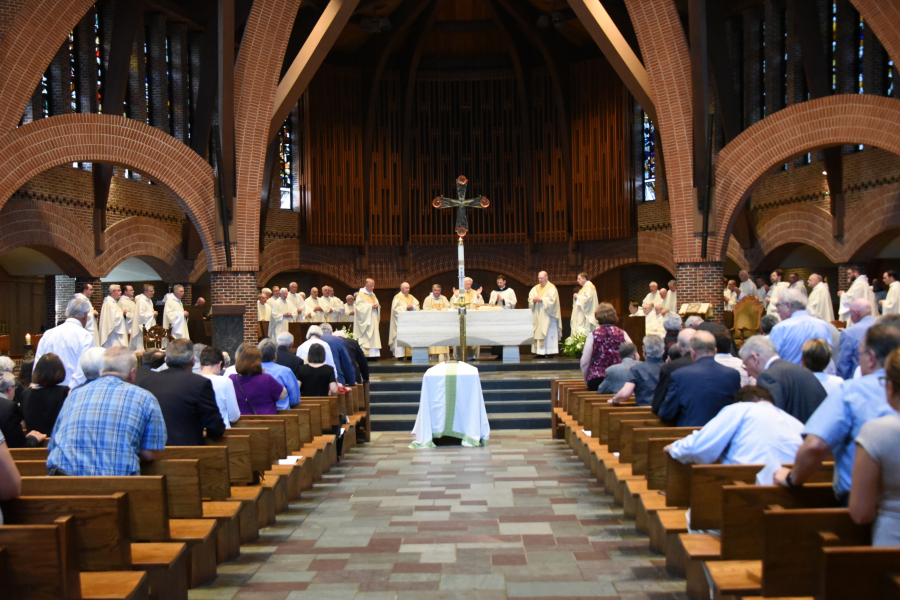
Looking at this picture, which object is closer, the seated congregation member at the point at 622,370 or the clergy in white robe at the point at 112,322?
the seated congregation member at the point at 622,370

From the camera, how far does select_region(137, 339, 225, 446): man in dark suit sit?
470 centimetres

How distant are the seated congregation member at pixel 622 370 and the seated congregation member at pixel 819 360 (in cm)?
251

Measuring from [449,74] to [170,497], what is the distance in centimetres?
1868

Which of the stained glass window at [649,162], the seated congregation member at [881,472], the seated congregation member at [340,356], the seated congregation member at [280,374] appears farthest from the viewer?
the stained glass window at [649,162]

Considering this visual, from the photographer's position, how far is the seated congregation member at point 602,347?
759 cm

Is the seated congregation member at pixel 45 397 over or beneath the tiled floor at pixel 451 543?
over

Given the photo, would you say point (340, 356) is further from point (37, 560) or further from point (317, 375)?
point (37, 560)

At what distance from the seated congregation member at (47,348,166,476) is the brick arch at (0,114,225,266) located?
9435mm

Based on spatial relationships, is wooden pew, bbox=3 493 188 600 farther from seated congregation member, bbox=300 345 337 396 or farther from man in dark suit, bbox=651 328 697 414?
seated congregation member, bbox=300 345 337 396

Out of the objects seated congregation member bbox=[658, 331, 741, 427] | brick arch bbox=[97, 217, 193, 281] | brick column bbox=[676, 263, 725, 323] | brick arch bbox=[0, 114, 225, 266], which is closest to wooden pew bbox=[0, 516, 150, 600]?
seated congregation member bbox=[658, 331, 741, 427]

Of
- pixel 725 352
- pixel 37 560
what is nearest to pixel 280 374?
pixel 725 352

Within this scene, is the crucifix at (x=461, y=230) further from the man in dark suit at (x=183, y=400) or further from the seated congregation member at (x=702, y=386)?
the man in dark suit at (x=183, y=400)

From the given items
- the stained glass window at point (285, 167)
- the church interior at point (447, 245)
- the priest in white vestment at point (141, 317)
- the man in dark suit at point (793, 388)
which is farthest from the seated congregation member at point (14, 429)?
the stained glass window at point (285, 167)

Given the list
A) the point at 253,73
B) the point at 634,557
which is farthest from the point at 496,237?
the point at 634,557
